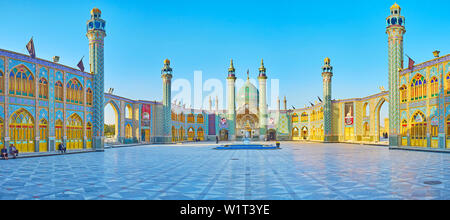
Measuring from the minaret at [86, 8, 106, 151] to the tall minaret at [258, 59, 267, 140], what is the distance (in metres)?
32.6

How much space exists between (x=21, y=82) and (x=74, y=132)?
5.74 meters

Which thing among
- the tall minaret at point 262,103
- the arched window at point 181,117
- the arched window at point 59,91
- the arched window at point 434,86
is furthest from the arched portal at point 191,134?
the arched window at point 434,86

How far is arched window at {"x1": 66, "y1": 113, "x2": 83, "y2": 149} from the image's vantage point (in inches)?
971

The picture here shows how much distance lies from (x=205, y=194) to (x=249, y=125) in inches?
2020

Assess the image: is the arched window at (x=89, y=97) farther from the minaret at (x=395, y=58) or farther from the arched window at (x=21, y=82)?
the minaret at (x=395, y=58)

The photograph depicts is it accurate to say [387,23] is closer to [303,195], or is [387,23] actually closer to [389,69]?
[389,69]

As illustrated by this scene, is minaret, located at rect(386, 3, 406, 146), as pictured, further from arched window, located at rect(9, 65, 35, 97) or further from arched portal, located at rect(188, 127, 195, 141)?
arched portal, located at rect(188, 127, 195, 141)

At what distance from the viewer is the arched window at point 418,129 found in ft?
80.3

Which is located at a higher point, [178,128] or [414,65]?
[414,65]

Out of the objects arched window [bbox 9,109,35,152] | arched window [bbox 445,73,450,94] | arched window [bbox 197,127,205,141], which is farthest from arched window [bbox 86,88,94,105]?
arched window [bbox 197,127,205,141]

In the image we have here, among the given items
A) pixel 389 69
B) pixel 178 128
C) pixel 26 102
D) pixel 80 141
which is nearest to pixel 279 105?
pixel 178 128

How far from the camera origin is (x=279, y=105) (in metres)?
61.1

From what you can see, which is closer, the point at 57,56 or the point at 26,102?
the point at 26,102

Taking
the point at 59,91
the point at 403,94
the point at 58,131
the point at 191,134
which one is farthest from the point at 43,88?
the point at 191,134
